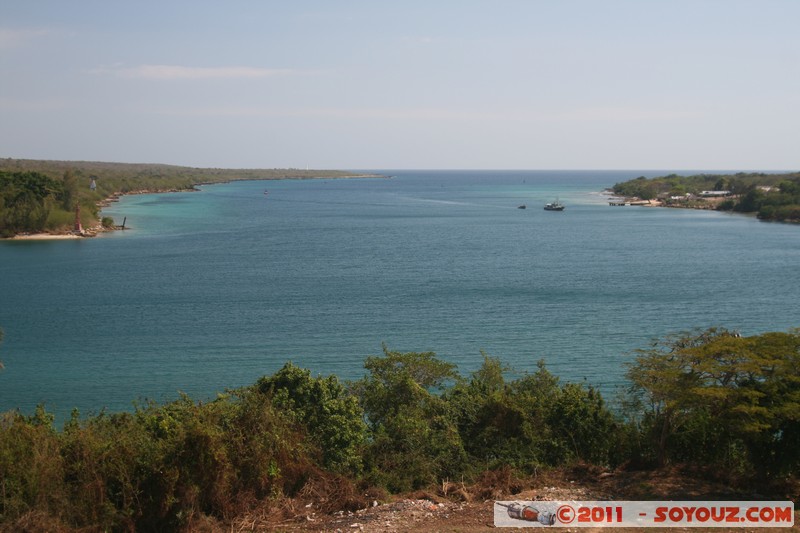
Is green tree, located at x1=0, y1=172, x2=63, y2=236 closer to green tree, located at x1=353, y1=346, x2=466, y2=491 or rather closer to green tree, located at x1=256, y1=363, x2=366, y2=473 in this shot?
green tree, located at x1=353, y1=346, x2=466, y2=491

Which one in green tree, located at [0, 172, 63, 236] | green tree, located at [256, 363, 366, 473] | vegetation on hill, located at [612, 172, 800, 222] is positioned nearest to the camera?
green tree, located at [256, 363, 366, 473]

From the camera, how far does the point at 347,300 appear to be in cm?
4184

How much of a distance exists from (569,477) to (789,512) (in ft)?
13.0

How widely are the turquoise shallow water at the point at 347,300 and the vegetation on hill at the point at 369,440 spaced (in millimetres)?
8317

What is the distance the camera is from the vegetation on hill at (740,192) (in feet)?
324

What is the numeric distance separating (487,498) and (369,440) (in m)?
5.08

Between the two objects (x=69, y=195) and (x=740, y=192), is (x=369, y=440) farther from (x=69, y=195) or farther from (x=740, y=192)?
(x=740, y=192)

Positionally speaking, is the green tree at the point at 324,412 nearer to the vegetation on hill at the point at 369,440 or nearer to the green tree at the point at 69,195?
the vegetation on hill at the point at 369,440

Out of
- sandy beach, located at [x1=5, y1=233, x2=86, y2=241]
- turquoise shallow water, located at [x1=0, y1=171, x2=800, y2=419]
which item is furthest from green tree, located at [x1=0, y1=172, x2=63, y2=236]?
turquoise shallow water, located at [x1=0, y1=171, x2=800, y2=419]

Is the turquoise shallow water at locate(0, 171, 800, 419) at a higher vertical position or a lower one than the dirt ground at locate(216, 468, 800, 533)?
lower

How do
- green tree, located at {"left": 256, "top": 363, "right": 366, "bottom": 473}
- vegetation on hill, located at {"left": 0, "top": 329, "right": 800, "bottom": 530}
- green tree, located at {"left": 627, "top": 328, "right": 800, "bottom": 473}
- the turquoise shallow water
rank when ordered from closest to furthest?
1. vegetation on hill, located at {"left": 0, "top": 329, "right": 800, "bottom": 530}
2. green tree, located at {"left": 627, "top": 328, "right": 800, "bottom": 473}
3. green tree, located at {"left": 256, "top": 363, "right": 366, "bottom": 473}
4. the turquoise shallow water

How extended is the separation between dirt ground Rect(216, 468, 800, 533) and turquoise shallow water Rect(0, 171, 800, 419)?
10.4 meters

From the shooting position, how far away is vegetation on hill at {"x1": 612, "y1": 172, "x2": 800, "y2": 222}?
9888cm

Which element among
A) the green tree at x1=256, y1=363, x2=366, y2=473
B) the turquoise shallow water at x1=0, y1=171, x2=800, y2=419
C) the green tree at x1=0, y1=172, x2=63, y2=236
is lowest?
the turquoise shallow water at x1=0, y1=171, x2=800, y2=419
